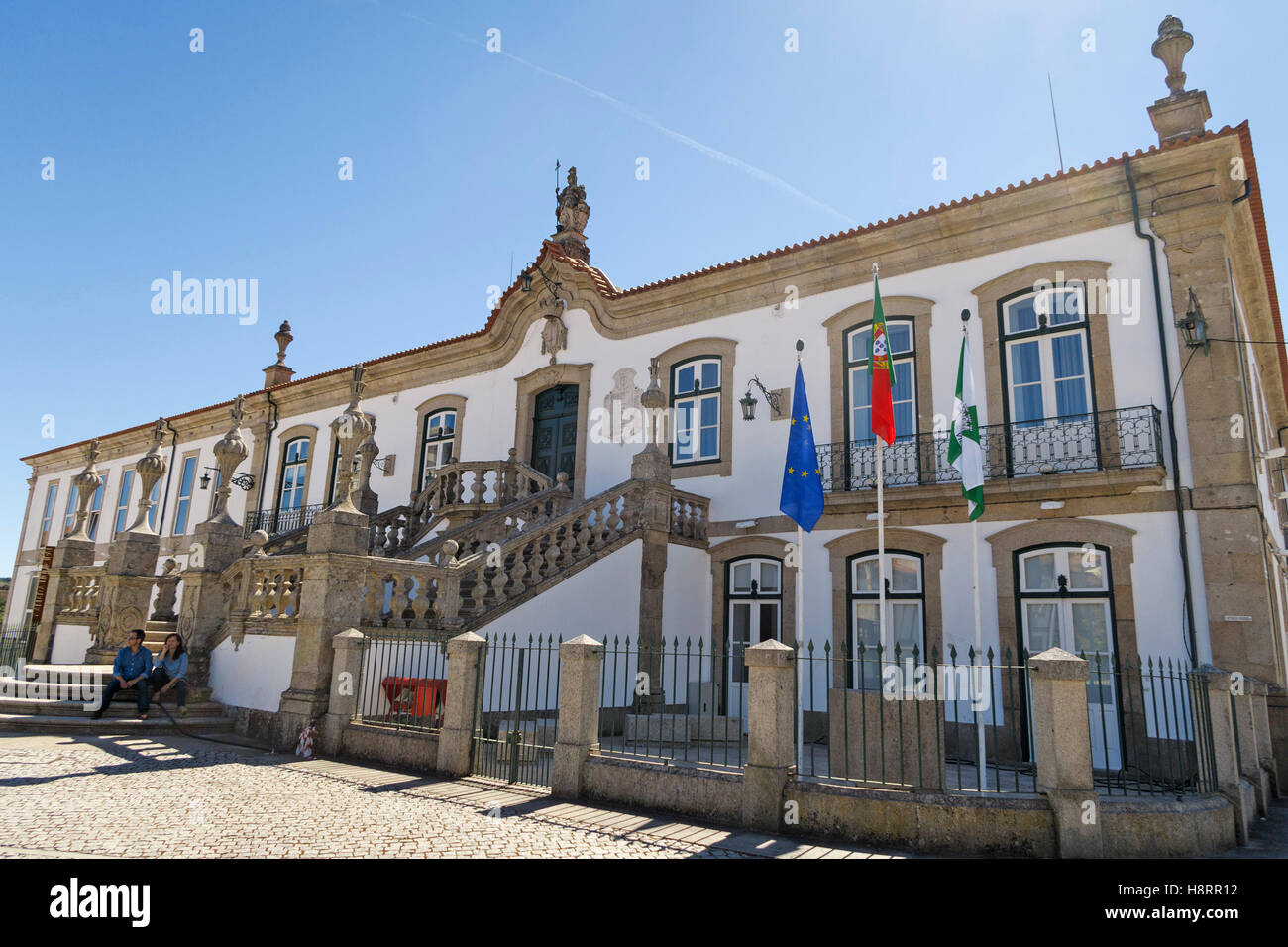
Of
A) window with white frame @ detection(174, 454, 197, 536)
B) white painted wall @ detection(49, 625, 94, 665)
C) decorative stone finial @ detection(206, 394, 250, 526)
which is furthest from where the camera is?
window with white frame @ detection(174, 454, 197, 536)

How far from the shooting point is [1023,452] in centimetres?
1047

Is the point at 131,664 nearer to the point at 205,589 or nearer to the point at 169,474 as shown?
the point at 205,589

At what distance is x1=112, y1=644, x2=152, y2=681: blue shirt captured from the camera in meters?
10.3

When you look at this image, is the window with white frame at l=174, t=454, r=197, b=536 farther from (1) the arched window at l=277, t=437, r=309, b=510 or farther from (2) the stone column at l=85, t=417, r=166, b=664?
(2) the stone column at l=85, t=417, r=166, b=664

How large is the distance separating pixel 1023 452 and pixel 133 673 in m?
11.8

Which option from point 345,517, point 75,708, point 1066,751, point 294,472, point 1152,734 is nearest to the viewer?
point 1066,751

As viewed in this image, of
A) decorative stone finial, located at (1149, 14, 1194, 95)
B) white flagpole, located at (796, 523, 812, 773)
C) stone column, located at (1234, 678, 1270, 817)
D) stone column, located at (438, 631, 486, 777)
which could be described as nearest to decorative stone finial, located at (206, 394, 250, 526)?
stone column, located at (438, 631, 486, 777)

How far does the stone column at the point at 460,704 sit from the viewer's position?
7.86 m

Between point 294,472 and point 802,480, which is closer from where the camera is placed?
point 802,480

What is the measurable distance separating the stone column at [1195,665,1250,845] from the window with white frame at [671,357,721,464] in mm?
8019

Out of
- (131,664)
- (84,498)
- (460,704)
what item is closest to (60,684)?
(131,664)

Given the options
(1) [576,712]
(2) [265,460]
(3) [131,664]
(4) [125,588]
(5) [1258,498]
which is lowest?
(1) [576,712]

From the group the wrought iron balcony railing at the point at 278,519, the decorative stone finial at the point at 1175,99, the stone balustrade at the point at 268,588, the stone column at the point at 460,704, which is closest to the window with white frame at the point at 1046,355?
the decorative stone finial at the point at 1175,99
